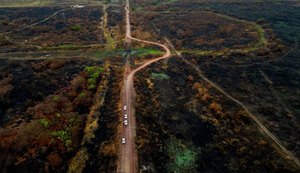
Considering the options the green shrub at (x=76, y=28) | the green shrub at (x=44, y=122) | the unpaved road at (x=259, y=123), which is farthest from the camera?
the green shrub at (x=76, y=28)

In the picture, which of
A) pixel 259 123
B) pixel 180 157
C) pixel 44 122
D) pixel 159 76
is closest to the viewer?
pixel 180 157

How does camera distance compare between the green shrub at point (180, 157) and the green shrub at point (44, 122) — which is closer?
the green shrub at point (180, 157)

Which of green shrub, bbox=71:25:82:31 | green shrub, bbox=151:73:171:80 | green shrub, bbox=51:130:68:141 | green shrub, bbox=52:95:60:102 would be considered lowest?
green shrub, bbox=51:130:68:141

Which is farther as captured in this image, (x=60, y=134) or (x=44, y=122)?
(x=44, y=122)

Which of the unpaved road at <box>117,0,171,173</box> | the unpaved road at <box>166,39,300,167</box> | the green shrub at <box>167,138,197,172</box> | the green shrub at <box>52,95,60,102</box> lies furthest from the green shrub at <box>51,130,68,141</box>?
the unpaved road at <box>166,39,300,167</box>

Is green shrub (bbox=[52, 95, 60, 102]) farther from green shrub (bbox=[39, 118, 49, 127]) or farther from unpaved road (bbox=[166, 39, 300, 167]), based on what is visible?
unpaved road (bbox=[166, 39, 300, 167])

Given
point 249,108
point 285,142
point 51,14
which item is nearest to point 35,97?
point 249,108

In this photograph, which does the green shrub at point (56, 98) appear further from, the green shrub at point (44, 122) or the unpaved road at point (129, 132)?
the unpaved road at point (129, 132)

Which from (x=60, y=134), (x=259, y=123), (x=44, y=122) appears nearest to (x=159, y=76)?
(x=259, y=123)

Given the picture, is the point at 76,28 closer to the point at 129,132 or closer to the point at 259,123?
the point at 129,132

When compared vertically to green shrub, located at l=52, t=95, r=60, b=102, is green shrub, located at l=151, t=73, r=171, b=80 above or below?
above

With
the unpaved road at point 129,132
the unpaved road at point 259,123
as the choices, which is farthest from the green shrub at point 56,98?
the unpaved road at point 259,123

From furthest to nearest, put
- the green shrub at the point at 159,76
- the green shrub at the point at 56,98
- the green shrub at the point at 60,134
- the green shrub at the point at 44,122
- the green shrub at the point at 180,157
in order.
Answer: the green shrub at the point at 159,76 < the green shrub at the point at 56,98 < the green shrub at the point at 44,122 < the green shrub at the point at 60,134 < the green shrub at the point at 180,157
